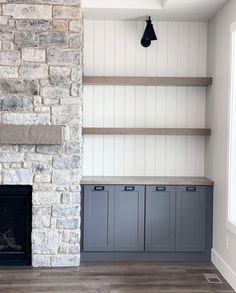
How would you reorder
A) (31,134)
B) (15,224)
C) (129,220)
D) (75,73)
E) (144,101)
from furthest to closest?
1. (144,101)
2. (129,220)
3. (15,224)
4. (75,73)
5. (31,134)

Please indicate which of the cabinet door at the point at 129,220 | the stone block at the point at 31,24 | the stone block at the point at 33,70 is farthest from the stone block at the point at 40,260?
the stone block at the point at 31,24

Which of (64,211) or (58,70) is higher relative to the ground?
(58,70)

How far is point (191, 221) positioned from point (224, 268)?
0.63 m

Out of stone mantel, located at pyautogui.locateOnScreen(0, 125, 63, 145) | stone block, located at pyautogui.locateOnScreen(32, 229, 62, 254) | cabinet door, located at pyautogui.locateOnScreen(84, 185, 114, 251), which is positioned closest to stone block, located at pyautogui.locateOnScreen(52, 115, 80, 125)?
stone mantel, located at pyautogui.locateOnScreen(0, 125, 63, 145)

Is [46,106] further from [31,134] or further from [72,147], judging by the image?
[72,147]

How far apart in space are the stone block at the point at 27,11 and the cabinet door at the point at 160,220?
2.19 meters

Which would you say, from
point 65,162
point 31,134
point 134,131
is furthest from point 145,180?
point 31,134

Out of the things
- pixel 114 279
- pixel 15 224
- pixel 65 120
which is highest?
pixel 65 120

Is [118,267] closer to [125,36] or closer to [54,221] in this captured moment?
[54,221]

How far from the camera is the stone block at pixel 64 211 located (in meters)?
3.97

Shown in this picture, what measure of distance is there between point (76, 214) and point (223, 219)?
150cm

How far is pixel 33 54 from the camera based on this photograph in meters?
3.88

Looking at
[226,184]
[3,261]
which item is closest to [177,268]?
[226,184]

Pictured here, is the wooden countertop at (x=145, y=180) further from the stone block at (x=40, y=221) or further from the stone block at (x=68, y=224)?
the stone block at (x=40, y=221)
